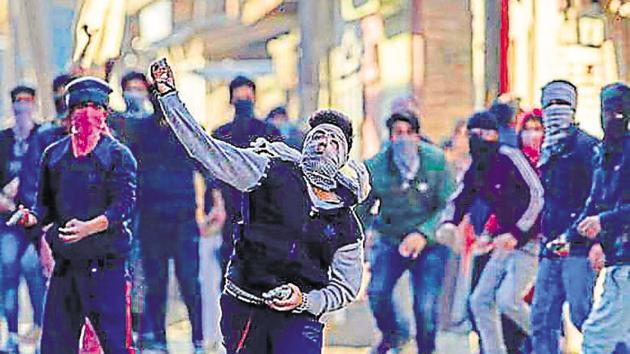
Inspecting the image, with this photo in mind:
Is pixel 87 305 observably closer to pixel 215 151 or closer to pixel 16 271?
pixel 16 271

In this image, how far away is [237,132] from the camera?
337 cm

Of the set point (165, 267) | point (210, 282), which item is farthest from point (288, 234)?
point (165, 267)

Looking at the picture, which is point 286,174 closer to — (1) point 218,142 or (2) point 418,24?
(1) point 218,142

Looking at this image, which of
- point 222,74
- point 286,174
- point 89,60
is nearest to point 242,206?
point 286,174

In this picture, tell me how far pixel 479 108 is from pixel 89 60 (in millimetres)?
1021

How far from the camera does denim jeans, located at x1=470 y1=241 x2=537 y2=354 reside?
350 cm

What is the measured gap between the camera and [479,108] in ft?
11.1

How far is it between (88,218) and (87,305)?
0.23 m

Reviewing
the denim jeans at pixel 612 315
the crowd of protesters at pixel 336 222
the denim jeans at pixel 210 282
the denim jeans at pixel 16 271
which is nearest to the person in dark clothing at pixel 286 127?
the crowd of protesters at pixel 336 222

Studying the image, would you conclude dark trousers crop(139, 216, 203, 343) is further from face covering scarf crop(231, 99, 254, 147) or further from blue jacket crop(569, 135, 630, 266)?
blue jacket crop(569, 135, 630, 266)

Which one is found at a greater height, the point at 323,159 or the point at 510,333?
the point at 323,159

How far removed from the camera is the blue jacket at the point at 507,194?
3.48 m

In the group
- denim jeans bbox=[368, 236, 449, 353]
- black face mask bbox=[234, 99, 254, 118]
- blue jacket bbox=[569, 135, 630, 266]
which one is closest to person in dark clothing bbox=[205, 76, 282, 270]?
black face mask bbox=[234, 99, 254, 118]

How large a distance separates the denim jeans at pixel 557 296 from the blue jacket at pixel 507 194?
110 mm
